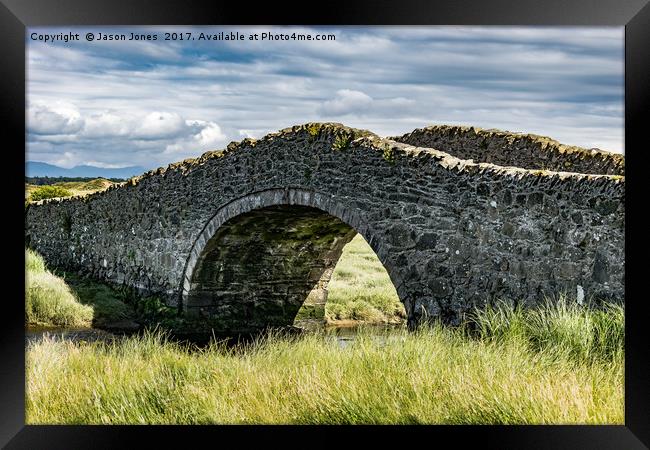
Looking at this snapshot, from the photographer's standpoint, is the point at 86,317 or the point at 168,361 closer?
the point at 168,361

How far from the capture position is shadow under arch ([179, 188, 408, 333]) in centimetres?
A: 1473

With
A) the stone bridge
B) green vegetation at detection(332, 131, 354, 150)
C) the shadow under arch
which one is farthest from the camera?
the shadow under arch

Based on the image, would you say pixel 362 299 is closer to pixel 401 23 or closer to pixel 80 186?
pixel 401 23

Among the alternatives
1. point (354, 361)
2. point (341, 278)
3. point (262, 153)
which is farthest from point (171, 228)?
point (354, 361)

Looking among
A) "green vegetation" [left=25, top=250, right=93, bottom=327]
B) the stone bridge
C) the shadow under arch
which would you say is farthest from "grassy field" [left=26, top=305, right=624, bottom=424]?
"green vegetation" [left=25, top=250, right=93, bottom=327]

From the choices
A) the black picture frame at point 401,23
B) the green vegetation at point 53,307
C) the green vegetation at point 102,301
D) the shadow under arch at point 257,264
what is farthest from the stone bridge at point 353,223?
the black picture frame at point 401,23

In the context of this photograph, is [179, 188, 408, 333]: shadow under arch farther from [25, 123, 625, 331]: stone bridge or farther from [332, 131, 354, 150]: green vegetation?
[332, 131, 354, 150]: green vegetation

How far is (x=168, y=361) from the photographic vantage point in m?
9.10

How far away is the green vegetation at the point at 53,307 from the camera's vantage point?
1627 centimetres

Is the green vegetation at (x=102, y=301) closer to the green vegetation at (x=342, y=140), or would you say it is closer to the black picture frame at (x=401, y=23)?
the green vegetation at (x=342, y=140)

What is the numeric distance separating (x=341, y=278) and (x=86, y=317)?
22.1 ft

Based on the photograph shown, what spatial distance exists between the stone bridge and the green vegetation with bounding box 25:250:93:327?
1.34 metres

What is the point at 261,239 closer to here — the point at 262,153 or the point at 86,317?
the point at 262,153

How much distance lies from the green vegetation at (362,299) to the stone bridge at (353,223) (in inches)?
37.7
